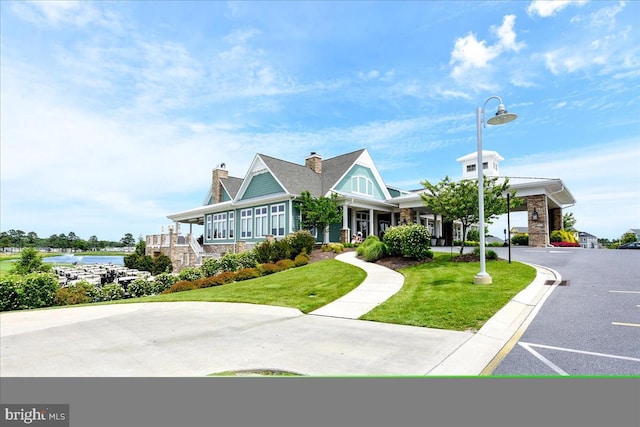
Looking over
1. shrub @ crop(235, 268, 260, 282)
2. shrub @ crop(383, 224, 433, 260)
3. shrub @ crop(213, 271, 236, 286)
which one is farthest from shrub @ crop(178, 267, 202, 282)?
shrub @ crop(383, 224, 433, 260)

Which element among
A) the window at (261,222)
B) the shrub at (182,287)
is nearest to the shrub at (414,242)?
the shrub at (182,287)

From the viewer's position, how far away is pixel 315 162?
2892cm

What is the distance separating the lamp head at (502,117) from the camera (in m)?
9.67

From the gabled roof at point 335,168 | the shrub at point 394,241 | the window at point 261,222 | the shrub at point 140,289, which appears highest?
the gabled roof at point 335,168

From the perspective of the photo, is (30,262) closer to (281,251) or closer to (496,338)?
(281,251)

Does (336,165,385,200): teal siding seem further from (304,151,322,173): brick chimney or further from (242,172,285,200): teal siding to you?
(242,172,285,200): teal siding

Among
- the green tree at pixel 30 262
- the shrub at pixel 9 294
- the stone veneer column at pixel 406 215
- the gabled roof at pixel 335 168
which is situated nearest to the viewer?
the shrub at pixel 9 294

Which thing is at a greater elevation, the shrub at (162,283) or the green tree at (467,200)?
the green tree at (467,200)

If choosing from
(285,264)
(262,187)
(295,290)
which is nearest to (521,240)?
(285,264)

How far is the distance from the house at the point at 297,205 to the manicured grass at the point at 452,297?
11.1 metres

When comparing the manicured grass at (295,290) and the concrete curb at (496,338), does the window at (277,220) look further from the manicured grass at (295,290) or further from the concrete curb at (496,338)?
the concrete curb at (496,338)
